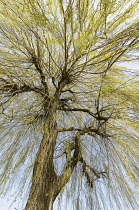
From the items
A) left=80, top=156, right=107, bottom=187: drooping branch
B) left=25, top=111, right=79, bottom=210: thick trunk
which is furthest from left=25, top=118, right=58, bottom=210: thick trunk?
left=80, top=156, right=107, bottom=187: drooping branch

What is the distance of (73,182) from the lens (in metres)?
1.74

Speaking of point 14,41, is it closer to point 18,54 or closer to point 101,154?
point 18,54

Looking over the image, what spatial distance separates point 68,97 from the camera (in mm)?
2195

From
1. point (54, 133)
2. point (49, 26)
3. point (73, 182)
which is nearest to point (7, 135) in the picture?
point (54, 133)

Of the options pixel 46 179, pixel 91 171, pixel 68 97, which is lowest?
pixel 91 171

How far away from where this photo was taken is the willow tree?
1439mm

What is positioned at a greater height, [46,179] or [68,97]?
[68,97]

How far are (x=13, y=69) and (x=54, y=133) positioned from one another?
0.74 m

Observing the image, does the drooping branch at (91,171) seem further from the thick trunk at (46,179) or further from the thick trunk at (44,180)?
the thick trunk at (44,180)

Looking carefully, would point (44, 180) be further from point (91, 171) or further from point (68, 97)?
point (68, 97)

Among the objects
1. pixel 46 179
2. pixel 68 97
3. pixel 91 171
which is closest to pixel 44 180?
pixel 46 179

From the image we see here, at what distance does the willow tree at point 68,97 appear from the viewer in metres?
1.44

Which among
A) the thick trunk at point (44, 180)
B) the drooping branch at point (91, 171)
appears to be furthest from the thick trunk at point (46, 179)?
the drooping branch at point (91, 171)

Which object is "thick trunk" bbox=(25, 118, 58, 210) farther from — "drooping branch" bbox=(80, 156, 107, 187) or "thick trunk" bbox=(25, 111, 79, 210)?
"drooping branch" bbox=(80, 156, 107, 187)
